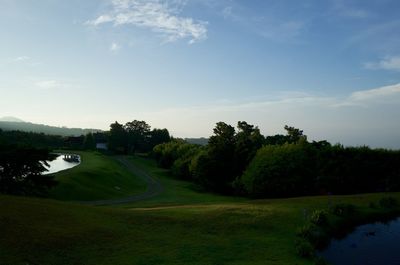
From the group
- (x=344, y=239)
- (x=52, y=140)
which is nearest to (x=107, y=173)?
(x=344, y=239)

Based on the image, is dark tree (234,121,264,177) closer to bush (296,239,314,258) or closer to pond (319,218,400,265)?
pond (319,218,400,265)

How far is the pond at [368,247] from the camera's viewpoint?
29391mm

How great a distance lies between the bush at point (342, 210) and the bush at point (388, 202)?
17.5 feet

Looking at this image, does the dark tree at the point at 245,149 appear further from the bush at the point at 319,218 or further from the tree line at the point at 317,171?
the bush at the point at 319,218

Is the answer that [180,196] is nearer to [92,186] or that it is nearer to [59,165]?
[92,186]

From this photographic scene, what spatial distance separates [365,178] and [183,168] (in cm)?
5239

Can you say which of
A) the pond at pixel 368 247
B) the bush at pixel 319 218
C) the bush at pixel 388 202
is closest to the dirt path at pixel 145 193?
the bush at pixel 319 218

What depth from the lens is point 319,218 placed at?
37.4 meters

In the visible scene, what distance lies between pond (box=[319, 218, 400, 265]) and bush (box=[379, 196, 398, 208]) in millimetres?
4495

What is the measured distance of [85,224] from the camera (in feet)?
97.5

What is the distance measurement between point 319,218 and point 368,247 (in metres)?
5.51

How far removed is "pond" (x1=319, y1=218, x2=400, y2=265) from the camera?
1157 inches

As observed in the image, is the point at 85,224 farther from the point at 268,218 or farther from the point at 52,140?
the point at 52,140

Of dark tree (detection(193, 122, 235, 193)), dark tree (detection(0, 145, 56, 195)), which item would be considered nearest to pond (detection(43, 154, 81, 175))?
dark tree (detection(193, 122, 235, 193))
